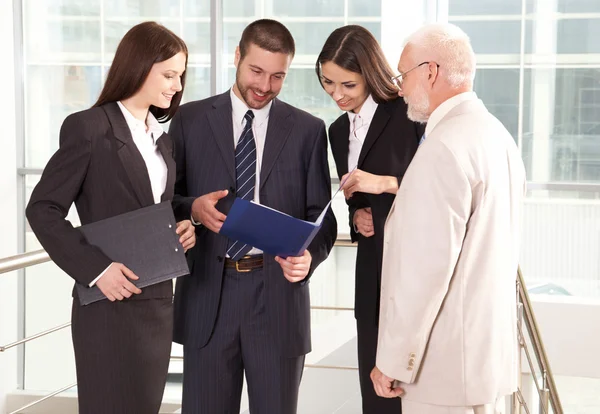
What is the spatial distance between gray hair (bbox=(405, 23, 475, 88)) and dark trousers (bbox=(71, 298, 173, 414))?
0.94 meters

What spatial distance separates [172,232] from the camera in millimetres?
2119

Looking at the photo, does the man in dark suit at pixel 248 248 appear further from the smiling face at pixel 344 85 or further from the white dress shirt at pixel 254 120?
the smiling face at pixel 344 85

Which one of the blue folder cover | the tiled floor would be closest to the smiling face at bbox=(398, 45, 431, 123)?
the blue folder cover

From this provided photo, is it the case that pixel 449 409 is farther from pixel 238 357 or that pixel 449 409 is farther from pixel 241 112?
pixel 241 112

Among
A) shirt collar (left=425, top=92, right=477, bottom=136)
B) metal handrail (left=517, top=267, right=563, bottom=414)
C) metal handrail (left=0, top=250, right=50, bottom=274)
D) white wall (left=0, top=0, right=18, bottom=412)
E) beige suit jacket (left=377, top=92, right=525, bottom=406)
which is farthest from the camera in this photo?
white wall (left=0, top=0, right=18, bottom=412)

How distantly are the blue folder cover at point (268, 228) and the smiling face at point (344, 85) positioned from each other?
49cm

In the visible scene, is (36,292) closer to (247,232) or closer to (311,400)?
(311,400)

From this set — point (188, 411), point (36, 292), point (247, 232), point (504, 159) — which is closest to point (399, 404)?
point (188, 411)

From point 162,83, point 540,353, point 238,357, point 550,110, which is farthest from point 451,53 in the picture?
point 550,110

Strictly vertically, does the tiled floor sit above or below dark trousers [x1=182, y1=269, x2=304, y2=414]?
below

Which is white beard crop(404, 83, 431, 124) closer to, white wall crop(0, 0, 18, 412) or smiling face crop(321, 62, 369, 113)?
smiling face crop(321, 62, 369, 113)

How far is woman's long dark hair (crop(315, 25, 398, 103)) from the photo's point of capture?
2385 mm

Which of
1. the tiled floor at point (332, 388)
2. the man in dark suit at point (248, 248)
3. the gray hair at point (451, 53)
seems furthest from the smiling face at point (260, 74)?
the tiled floor at point (332, 388)

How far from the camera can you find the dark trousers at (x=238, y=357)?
238 centimetres
